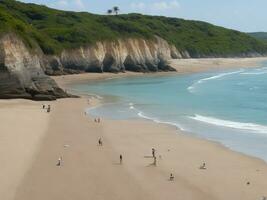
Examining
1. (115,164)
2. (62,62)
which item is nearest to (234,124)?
(115,164)

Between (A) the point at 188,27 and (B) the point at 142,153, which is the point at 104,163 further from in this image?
(A) the point at 188,27

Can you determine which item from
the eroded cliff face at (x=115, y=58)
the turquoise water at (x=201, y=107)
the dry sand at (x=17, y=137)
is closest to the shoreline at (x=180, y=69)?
the eroded cliff face at (x=115, y=58)

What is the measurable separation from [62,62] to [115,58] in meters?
11.5

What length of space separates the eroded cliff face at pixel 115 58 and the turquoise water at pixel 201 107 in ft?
32.1

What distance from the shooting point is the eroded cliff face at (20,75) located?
45625 mm

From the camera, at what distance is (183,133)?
34.0 m

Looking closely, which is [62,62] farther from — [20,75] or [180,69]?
[20,75]

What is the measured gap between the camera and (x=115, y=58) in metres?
89.8

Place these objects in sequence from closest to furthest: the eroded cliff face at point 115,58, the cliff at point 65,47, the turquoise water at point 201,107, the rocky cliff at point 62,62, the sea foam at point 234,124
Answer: the turquoise water at point 201,107
the sea foam at point 234,124
the rocky cliff at point 62,62
the cliff at point 65,47
the eroded cliff face at point 115,58

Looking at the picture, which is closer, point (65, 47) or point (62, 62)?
point (62, 62)

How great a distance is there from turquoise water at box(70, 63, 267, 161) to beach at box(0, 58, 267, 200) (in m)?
2.07

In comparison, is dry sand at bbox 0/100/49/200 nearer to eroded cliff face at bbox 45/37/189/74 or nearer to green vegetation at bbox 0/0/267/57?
green vegetation at bbox 0/0/267/57

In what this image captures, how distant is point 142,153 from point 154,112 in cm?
1686

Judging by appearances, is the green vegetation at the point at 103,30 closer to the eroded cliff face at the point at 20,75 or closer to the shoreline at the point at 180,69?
the eroded cliff face at the point at 20,75
